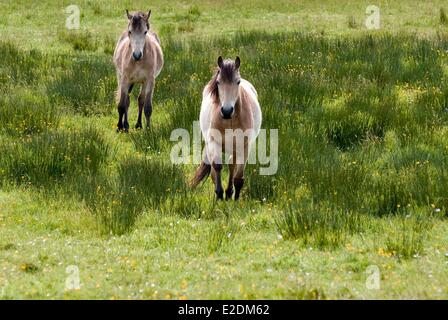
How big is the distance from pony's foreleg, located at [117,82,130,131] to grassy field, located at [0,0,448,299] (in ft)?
0.73

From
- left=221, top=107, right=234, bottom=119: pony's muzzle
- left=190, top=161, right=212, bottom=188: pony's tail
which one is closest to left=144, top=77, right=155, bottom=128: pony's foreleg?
left=190, top=161, right=212, bottom=188: pony's tail

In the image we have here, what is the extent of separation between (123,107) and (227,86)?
14.2ft

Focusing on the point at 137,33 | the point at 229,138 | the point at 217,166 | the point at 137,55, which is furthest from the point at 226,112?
the point at 137,33

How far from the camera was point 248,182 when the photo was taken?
8.97 meters

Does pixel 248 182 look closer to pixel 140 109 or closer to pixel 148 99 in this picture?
pixel 148 99

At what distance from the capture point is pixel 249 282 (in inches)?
242

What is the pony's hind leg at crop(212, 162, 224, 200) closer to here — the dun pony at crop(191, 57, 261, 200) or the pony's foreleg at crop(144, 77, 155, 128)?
the dun pony at crop(191, 57, 261, 200)

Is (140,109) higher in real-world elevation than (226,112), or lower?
lower

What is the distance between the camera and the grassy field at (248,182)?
6.34 meters

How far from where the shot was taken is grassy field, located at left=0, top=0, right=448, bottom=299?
6.34 m

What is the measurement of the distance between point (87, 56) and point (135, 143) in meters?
6.10

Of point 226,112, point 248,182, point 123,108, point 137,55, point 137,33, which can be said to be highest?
point 137,33

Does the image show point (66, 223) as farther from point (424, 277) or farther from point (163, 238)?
point (424, 277)

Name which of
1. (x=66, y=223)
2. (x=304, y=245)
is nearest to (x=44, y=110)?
(x=66, y=223)
